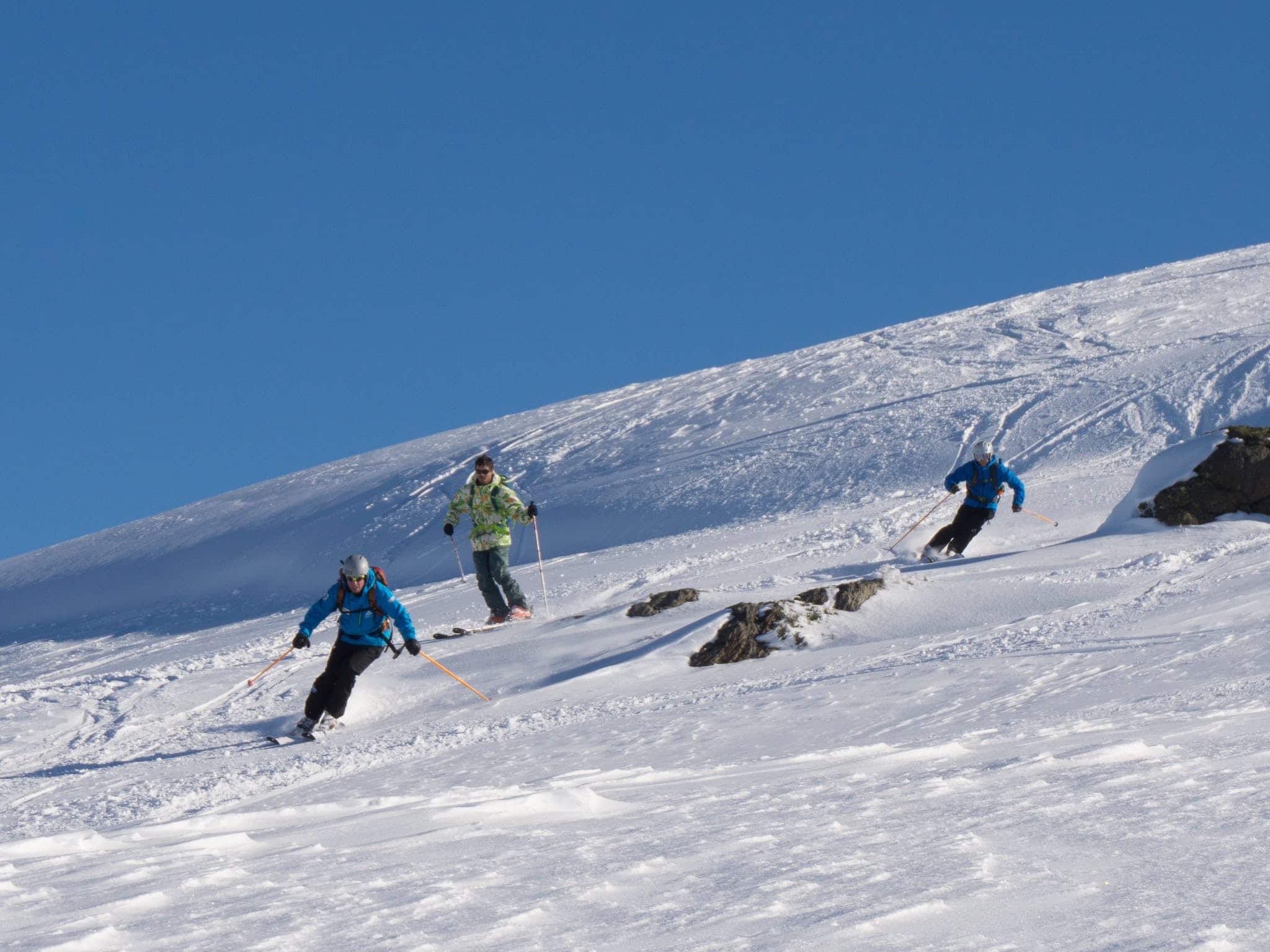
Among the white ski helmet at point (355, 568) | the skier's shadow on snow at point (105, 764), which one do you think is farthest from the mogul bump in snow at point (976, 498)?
the skier's shadow on snow at point (105, 764)

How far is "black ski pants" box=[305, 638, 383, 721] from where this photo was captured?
9242 millimetres

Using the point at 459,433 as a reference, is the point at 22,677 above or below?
below

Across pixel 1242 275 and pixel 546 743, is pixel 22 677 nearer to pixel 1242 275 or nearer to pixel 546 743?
pixel 546 743

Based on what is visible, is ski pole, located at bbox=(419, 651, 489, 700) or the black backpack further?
the black backpack

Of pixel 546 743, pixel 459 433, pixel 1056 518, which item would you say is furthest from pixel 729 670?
pixel 459 433

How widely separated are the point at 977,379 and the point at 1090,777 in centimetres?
2133

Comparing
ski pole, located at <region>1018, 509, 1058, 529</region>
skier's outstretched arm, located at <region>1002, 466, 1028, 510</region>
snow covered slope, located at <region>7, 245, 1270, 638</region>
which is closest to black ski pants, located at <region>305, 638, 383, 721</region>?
skier's outstretched arm, located at <region>1002, 466, 1028, 510</region>

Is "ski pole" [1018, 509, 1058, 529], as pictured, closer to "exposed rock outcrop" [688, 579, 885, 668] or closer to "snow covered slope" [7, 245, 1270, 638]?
"snow covered slope" [7, 245, 1270, 638]

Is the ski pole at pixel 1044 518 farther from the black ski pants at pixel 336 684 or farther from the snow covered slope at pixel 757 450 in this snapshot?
the black ski pants at pixel 336 684

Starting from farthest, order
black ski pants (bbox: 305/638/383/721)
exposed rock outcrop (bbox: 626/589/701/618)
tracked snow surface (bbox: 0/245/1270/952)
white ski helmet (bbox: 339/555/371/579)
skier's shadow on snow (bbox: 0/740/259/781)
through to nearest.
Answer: exposed rock outcrop (bbox: 626/589/701/618), white ski helmet (bbox: 339/555/371/579), black ski pants (bbox: 305/638/383/721), skier's shadow on snow (bbox: 0/740/259/781), tracked snow surface (bbox: 0/245/1270/952)

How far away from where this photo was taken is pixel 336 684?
9.27 m

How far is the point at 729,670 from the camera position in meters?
9.09

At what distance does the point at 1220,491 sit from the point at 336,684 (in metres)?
7.69

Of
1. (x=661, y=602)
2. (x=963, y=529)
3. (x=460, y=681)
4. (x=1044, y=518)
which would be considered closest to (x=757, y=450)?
(x=1044, y=518)
